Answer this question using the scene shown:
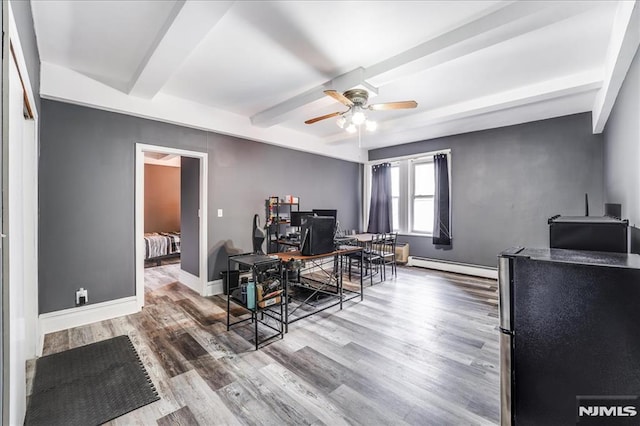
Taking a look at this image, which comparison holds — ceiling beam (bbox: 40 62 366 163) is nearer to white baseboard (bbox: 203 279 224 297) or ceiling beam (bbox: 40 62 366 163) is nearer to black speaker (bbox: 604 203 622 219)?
white baseboard (bbox: 203 279 224 297)

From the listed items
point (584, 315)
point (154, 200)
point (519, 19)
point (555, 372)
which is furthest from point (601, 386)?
point (154, 200)

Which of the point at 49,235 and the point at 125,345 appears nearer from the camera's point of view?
the point at 125,345

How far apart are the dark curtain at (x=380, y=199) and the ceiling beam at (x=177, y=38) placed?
4.76 meters

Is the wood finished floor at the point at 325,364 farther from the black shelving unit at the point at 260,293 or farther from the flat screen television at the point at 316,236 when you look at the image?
the flat screen television at the point at 316,236

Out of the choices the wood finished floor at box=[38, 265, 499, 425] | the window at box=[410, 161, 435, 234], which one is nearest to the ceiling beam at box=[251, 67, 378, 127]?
the wood finished floor at box=[38, 265, 499, 425]

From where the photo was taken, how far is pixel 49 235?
9.55 feet

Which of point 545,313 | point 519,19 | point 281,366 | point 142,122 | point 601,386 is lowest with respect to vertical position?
point 281,366

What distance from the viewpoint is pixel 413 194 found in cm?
610

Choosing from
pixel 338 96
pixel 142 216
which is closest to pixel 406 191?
pixel 338 96

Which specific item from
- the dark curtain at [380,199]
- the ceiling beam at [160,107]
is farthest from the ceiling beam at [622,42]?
the ceiling beam at [160,107]

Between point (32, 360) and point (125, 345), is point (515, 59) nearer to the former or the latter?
point (125, 345)

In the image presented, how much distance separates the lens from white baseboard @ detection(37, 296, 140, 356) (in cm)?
288

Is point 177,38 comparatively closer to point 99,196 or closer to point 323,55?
point 323,55

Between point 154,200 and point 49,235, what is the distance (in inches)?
185
